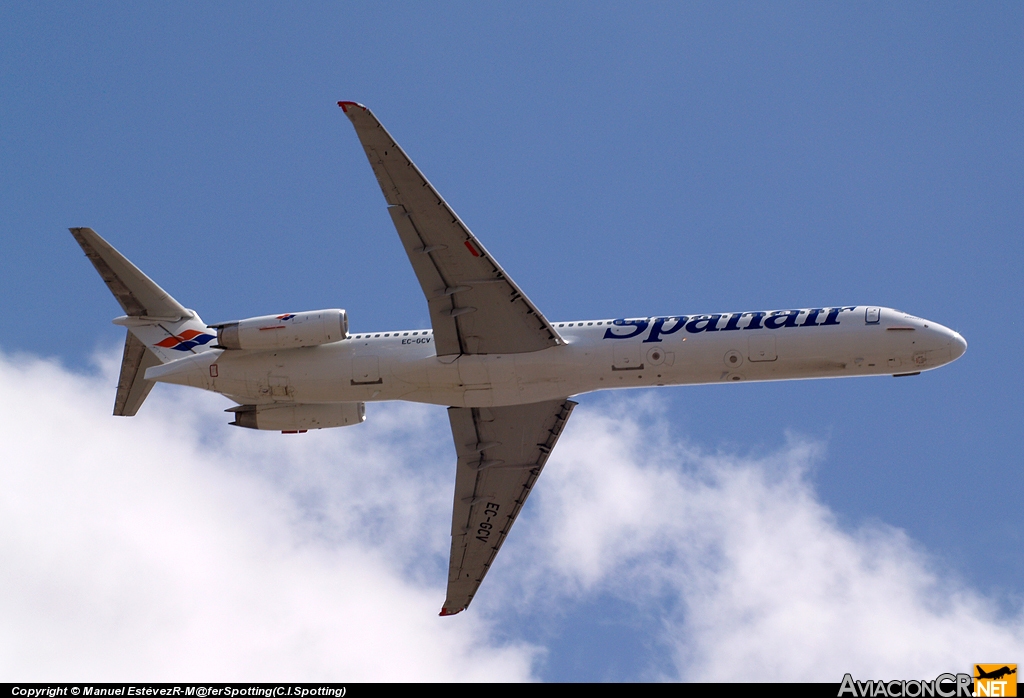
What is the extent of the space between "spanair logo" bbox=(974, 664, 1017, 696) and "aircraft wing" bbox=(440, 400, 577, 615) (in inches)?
614

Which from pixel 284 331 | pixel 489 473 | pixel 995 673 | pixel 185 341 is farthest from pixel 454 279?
pixel 995 673

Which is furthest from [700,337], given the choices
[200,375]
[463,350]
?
[200,375]

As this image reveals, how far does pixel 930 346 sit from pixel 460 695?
18371 millimetres

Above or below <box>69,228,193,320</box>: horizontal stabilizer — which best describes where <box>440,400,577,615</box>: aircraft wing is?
below

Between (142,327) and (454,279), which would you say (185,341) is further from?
(454,279)

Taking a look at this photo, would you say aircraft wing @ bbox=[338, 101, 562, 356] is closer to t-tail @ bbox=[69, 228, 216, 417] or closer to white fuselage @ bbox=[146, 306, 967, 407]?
white fuselage @ bbox=[146, 306, 967, 407]

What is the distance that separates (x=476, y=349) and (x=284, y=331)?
634cm

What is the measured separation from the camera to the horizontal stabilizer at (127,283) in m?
36.7

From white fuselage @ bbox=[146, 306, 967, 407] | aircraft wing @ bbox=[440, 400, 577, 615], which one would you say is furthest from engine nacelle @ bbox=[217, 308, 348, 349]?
aircraft wing @ bbox=[440, 400, 577, 615]

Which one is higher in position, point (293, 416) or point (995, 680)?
point (293, 416)

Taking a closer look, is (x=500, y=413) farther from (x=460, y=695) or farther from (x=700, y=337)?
(x=460, y=695)

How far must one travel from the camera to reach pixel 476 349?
33938 millimetres

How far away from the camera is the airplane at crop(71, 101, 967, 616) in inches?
1289

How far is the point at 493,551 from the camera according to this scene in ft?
132
